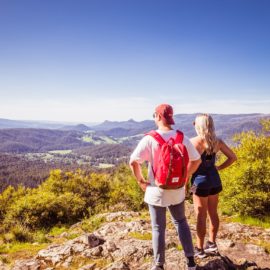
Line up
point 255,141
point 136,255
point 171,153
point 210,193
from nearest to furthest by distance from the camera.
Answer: point 171,153
point 210,193
point 136,255
point 255,141

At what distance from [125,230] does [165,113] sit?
560 cm

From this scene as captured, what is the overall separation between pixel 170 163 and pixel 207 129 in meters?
1.35

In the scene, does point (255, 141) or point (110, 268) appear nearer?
point (110, 268)

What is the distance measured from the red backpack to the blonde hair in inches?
37.8

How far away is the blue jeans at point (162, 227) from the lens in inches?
194

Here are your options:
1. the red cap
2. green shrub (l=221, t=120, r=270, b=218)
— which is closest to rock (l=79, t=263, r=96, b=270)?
the red cap

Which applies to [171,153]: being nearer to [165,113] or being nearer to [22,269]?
[165,113]

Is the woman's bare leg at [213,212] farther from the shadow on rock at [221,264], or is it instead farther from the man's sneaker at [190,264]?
the man's sneaker at [190,264]

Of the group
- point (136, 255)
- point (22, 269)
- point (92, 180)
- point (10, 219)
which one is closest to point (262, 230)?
point (136, 255)

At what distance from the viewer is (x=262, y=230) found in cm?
942

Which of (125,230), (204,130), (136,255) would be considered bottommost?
(125,230)

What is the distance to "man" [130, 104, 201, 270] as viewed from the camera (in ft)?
15.6

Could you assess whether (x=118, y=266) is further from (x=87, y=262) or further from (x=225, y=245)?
(x=225, y=245)

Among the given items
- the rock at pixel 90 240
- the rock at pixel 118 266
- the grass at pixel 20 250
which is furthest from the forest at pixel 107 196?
the rock at pixel 118 266
